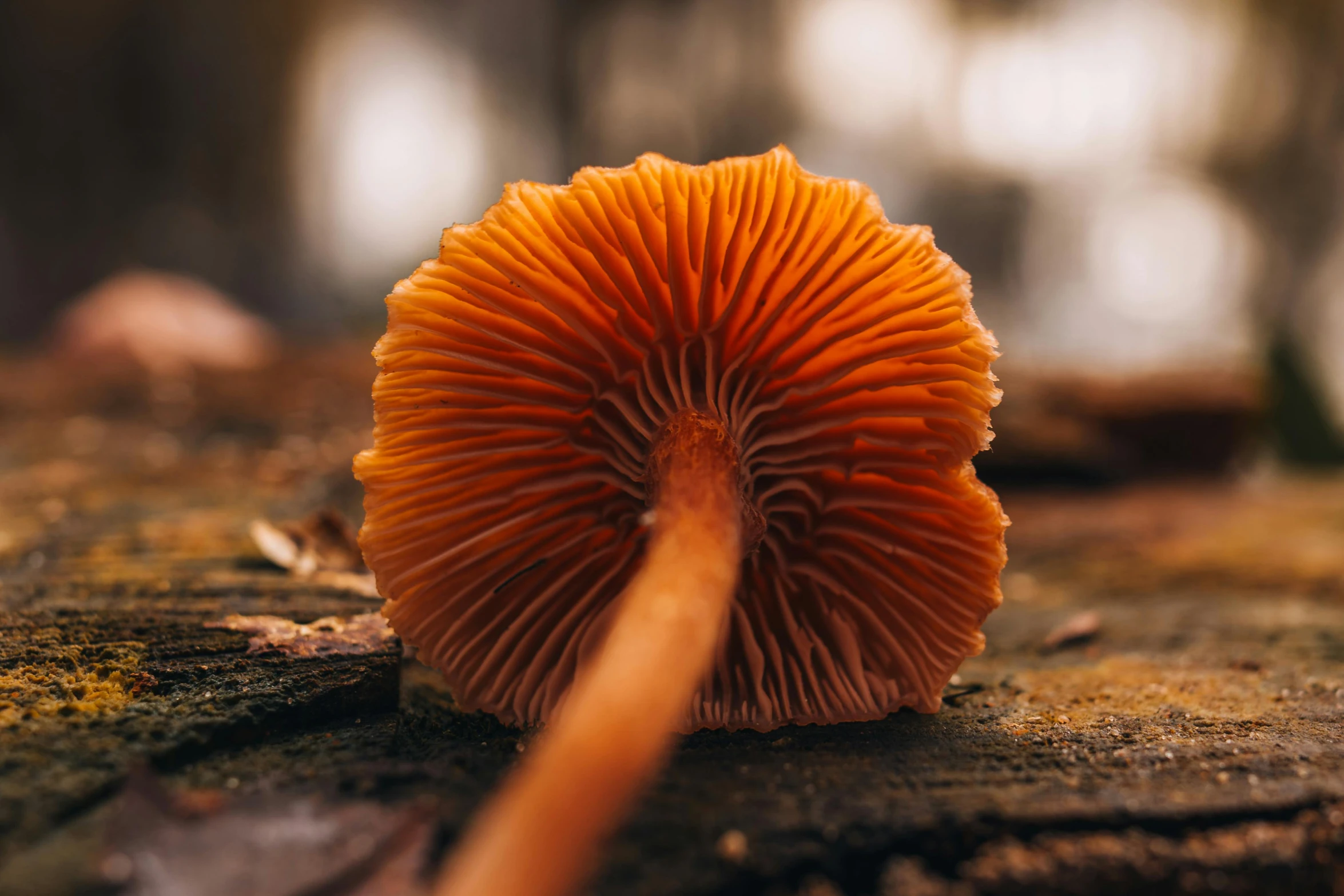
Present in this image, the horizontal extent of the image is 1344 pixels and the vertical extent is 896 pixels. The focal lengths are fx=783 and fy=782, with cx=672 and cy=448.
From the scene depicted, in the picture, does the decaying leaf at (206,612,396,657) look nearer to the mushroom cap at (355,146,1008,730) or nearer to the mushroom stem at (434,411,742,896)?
the mushroom cap at (355,146,1008,730)

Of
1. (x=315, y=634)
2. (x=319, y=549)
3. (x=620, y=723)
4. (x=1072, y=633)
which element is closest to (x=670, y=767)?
(x=620, y=723)

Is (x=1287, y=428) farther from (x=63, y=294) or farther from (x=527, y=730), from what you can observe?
(x=63, y=294)

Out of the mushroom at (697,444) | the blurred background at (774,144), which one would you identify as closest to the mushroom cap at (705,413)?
the mushroom at (697,444)

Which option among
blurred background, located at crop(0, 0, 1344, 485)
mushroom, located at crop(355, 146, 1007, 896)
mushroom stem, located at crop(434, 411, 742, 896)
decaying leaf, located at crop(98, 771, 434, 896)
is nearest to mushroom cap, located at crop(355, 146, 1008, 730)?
mushroom, located at crop(355, 146, 1007, 896)

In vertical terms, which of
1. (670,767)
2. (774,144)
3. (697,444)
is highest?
(774,144)

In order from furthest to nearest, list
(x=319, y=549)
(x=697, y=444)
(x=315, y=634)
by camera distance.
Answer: (x=319, y=549)
(x=315, y=634)
(x=697, y=444)

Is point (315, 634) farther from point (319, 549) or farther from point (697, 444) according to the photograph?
point (697, 444)

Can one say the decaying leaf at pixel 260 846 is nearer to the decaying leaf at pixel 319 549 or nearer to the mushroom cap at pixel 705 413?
the mushroom cap at pixel 705 413
